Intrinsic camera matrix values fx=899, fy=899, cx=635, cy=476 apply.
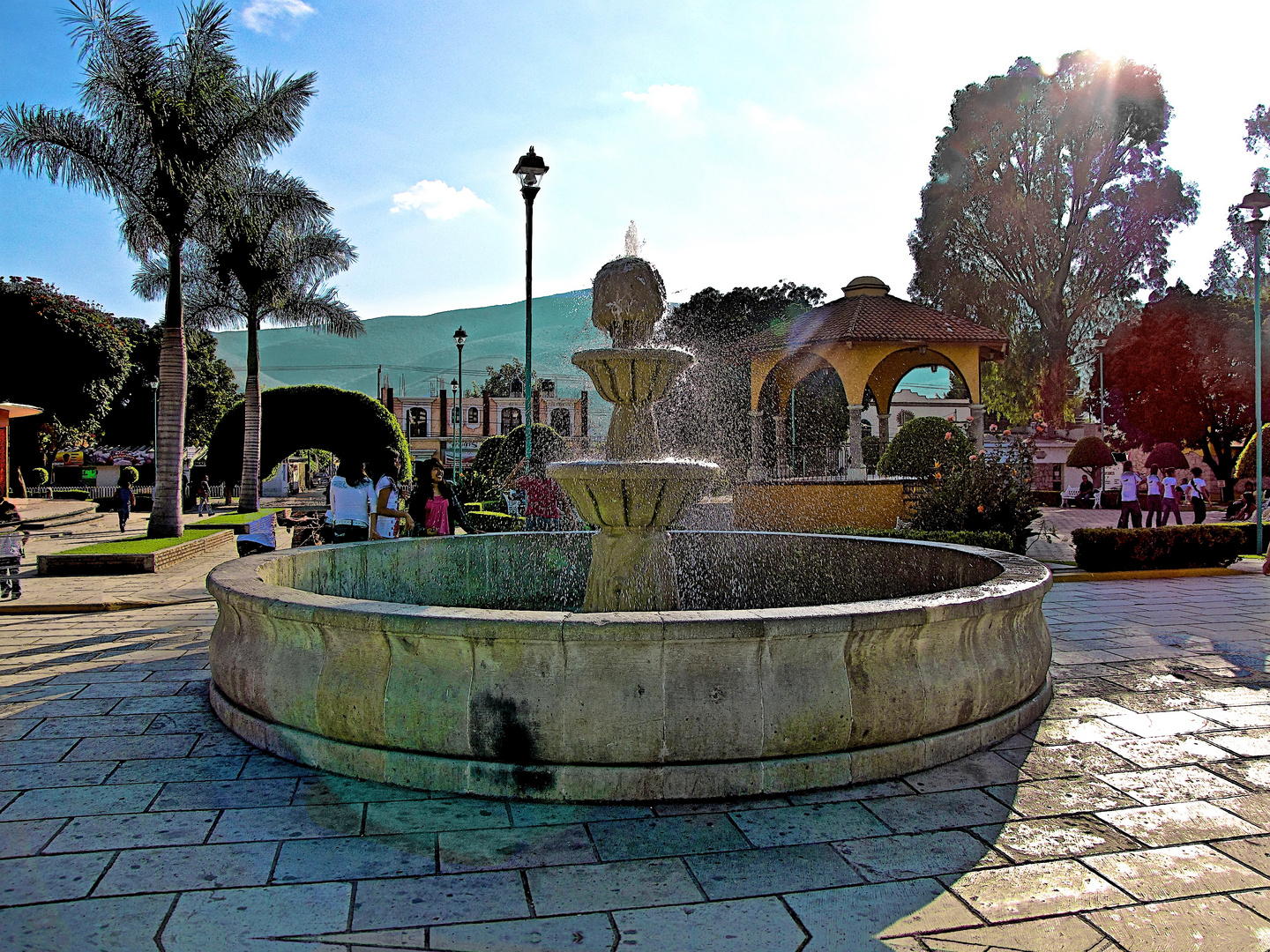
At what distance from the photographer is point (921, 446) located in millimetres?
19219

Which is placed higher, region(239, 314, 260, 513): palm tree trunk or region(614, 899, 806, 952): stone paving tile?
region(239, 314, 260, 513): palm tree trunk

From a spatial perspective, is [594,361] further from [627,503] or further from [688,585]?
[688,585]

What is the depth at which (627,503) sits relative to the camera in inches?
221

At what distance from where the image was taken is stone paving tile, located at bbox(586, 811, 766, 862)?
328cm

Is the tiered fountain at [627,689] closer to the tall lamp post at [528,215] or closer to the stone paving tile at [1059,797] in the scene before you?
the stone paving tile at [1059,797]

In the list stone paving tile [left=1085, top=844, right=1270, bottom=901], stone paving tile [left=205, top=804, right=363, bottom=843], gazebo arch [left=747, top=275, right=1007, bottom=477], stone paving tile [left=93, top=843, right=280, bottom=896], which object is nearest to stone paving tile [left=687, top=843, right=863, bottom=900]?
stone paving tile [left=1085, top=844, right=1270, bottom=901]

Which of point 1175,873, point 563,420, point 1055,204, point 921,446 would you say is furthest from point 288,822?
point 563,420

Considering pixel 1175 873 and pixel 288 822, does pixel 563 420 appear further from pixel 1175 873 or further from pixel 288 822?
pixel 1175 873

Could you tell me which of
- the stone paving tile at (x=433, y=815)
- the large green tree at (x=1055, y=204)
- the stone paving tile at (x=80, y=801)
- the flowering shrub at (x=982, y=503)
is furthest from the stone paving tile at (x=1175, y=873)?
the large green tree at (x=1055, y=204)

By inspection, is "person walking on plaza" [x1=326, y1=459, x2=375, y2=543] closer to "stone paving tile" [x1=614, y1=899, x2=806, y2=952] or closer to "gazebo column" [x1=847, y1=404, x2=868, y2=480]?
"stone paving tile" [x1=614, y1=899, x2=806, y2=952]

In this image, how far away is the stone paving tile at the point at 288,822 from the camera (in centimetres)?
342

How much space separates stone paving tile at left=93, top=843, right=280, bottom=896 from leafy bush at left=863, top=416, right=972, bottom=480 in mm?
16683

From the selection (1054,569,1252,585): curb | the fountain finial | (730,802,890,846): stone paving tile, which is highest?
the fountain finial

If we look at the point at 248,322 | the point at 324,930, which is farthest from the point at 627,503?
the point at 248,322
